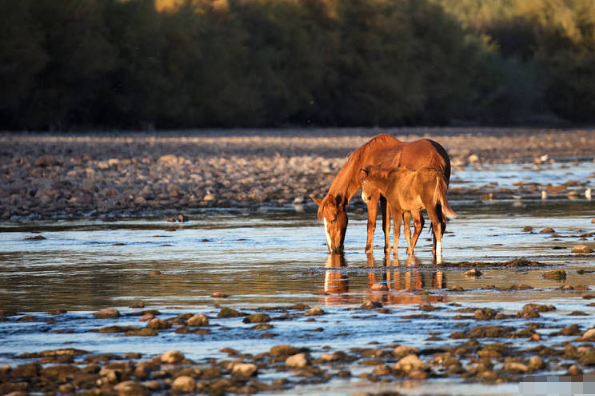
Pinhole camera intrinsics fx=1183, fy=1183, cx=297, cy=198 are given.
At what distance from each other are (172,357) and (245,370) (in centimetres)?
59

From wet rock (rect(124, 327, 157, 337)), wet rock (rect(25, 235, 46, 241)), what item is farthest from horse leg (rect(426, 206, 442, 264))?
wet rock (rect(25, 235, 46, 241))

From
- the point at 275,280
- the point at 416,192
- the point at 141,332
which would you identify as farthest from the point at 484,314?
the point at 416,192

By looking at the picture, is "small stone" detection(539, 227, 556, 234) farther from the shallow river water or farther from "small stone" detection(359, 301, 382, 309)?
"small stone" detection(359, 301, 382, 309)

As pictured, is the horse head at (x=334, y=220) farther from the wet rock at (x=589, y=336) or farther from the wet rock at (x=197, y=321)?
the wet rock at (x=589, y=336)

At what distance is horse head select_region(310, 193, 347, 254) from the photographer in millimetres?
13727

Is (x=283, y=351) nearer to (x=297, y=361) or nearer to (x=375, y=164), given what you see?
A: (x=297, y=361)

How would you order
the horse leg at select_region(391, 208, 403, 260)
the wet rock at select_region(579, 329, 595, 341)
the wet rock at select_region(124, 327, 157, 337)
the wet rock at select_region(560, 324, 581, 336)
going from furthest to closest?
the horse leg at select_region(391, 208, 403, 260) < the wet rock at select_region(124, 327, 157, 337) < the wet rock at select_region(560, 324, 581, 336) < the wet rock at select_region(579, 329, 595, 341)

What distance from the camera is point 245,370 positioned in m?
7.05

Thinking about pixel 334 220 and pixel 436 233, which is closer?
pixel 436 233

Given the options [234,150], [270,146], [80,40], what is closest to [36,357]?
[234,150]

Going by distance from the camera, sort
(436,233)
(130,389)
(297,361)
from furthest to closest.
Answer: (436,233) < (297,361) < (130,389)

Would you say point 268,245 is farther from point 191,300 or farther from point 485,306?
point 485,306

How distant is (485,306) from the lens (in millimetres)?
9305

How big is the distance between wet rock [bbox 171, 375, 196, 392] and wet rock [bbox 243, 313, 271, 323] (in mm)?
2011
